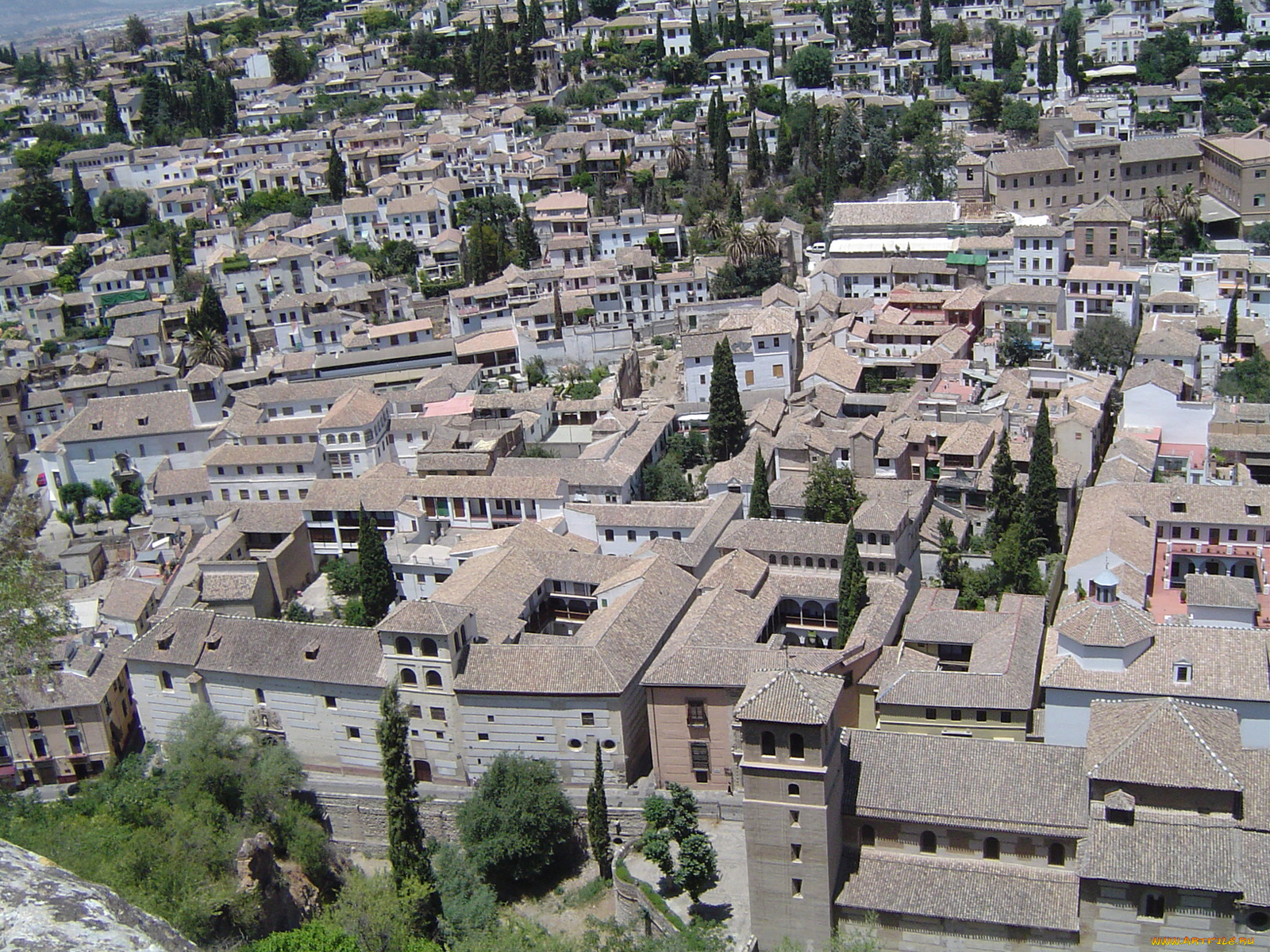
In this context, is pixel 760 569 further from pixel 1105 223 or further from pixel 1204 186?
pixel 1204 186

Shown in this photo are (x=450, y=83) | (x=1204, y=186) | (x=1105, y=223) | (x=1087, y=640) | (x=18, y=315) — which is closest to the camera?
(x=1087, y=640)

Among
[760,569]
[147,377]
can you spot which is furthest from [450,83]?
[760,569]

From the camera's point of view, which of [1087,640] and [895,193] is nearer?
[1087,640]

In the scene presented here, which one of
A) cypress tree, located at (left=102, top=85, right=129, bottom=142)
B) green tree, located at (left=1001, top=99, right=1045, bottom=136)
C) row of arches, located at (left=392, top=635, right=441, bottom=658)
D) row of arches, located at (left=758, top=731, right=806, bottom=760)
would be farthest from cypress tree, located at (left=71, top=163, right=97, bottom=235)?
row of arches, located at (left=758, top=731, right=806, bottom=760)

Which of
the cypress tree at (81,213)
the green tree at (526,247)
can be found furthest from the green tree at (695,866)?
the cypress tree at (81,213)

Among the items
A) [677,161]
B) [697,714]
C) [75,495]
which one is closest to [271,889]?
[697,714]

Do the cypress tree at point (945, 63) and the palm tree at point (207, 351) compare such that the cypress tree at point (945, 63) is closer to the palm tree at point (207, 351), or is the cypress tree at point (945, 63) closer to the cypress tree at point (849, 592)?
the palm tree at point (207, 351)

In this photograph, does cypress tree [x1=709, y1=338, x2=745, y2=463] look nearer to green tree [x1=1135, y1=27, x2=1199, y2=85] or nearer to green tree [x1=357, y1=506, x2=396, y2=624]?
green tree [x1=357, y1=506, x2=396, y2=624]
